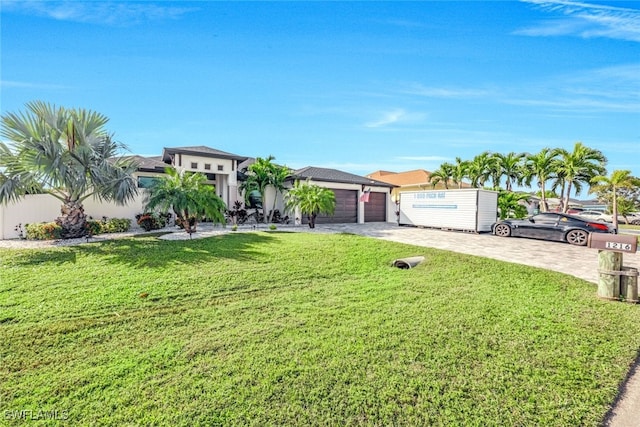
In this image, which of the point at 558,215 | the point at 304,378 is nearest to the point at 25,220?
the point at 304,378

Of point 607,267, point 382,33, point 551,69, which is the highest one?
point 382,33

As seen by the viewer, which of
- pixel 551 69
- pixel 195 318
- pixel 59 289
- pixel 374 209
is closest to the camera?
pixel 195 318

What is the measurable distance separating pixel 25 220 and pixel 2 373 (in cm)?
1175

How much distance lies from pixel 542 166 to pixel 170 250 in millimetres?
32635

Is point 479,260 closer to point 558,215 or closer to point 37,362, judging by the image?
point 558,215

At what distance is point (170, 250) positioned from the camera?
859 centimetres

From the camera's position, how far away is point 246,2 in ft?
27.2

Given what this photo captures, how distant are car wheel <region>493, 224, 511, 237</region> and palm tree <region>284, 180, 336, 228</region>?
28.3 feet

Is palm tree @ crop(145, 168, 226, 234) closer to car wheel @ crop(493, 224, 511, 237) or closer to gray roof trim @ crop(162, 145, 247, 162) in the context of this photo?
gray roof trim @ crop(162, 145, 247, 162)

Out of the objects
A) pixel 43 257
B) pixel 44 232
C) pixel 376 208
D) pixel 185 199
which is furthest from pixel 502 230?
pixel 44 232

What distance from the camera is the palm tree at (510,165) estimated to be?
98.0 feet

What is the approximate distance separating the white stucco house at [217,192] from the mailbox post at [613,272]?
14.1 meters

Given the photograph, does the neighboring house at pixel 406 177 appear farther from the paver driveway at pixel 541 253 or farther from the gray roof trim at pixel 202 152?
the paver driveway at pixel 541 253

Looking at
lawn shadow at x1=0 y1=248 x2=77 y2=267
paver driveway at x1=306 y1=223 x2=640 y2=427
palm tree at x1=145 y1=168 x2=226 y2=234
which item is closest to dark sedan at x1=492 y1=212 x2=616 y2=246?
paver driveway at x1=306 y1=223 x2=640 y2=427
